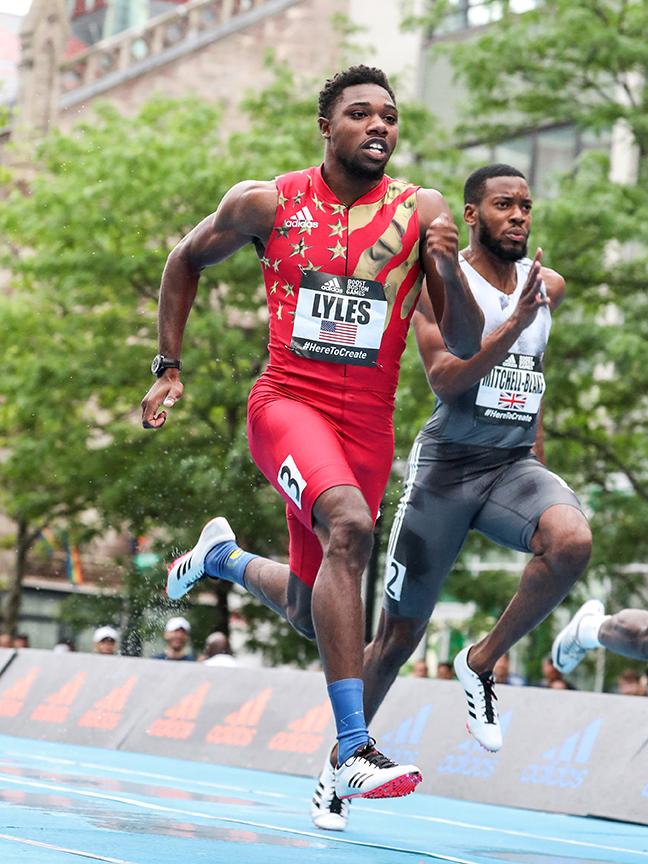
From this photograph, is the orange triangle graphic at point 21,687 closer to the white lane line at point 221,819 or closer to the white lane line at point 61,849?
the white lane line at point 221,819

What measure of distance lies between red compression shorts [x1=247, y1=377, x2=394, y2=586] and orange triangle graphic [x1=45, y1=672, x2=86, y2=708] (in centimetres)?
801

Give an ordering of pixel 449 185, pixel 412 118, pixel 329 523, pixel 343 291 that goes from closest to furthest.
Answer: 1. pixel 329 523
2. pixel 343 291
3. pixel 449 185
4. pixel 412 118

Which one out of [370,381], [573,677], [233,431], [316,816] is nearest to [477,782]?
[316,816]

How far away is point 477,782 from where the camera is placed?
31.9 feet

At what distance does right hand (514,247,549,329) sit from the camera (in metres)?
6.02

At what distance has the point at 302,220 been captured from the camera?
6.09 metres

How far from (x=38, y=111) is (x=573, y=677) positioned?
753 inches

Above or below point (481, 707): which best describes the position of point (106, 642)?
below

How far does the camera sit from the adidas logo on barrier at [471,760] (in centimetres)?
974

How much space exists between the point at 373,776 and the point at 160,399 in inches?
72.0

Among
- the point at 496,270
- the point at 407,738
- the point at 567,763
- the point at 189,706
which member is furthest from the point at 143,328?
the point at 496,270

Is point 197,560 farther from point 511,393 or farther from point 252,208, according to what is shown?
point 252,208

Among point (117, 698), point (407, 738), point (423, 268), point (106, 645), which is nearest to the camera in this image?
point (423, 268)

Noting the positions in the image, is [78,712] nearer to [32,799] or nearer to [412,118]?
[32,799]
